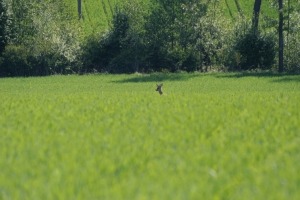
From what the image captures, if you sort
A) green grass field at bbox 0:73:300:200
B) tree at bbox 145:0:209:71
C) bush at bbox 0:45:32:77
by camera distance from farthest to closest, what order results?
tree at bbox 145:0:209:71 → bush at bbox 0:45:32:77 → green grass field at bbox 0:73:300:200

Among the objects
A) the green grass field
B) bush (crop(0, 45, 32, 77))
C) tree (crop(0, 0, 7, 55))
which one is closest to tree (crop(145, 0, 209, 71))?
bush (crop(0, 45, 32, 77))

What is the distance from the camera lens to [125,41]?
58469mm

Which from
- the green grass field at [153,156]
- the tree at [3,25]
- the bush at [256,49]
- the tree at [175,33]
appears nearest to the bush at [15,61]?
the tree at [3,25]

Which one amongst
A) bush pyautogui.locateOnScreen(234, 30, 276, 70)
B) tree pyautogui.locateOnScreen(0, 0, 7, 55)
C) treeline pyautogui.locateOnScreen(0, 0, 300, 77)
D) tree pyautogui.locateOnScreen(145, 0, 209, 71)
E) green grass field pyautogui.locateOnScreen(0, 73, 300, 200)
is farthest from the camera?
tree pyautogui.locateOnScreen(0, 0, 7, 55)

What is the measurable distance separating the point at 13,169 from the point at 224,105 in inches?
328

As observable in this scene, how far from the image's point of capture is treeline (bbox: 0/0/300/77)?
56.2 m

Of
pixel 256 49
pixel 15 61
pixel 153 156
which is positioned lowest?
pixel 153 156

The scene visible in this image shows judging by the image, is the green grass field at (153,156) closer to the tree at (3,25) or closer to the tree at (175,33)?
the tree at (175,33)

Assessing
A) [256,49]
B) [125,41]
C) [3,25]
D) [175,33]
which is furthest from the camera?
[175,33]

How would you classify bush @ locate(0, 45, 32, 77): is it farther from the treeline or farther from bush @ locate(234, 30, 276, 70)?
bush @ locate(234, 30, 276, 70)

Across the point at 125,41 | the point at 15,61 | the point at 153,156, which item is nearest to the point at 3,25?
the point at 15,61

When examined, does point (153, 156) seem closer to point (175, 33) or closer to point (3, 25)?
point (175, 33)

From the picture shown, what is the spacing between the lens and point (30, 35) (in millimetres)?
60062

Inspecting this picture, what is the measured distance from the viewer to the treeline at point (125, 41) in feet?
184
